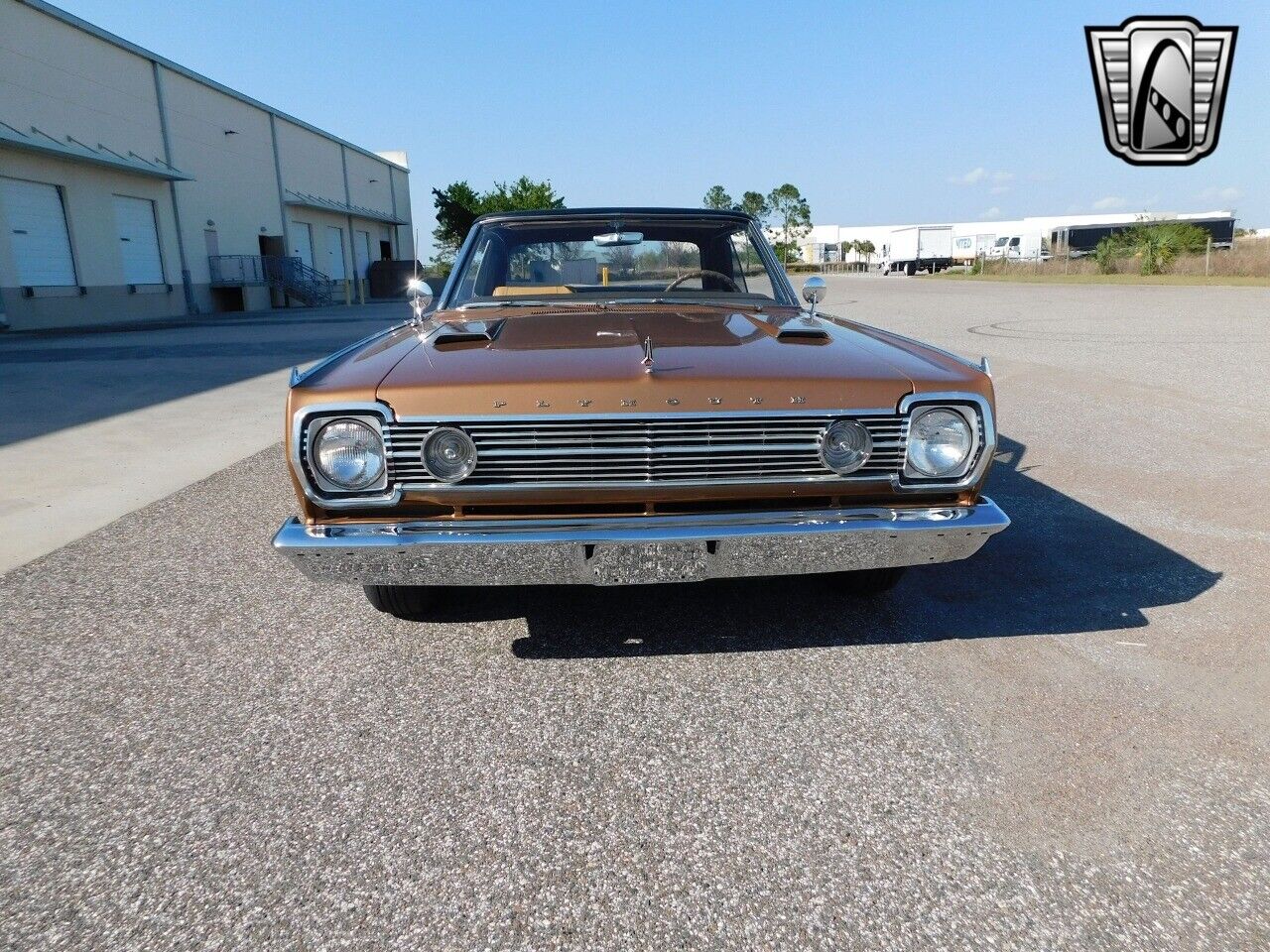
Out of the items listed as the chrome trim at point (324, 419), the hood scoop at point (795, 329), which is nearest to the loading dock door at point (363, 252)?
the hood scoop at point (795, 329)

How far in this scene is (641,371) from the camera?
2377 millimetres

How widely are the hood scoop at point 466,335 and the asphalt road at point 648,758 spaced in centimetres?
97

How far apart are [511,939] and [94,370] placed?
10.8m

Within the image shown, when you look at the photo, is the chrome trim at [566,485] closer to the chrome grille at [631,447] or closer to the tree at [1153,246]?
the chrome grille at [631,447]

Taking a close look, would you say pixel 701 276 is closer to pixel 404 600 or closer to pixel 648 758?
pixel 404 600

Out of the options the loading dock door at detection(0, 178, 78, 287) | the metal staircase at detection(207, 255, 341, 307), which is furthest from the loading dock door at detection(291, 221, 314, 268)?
the loading dock door at detection(0, 178, 78, 287)

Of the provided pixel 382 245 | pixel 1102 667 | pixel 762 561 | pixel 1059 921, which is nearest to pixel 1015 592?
pixel 1102 667

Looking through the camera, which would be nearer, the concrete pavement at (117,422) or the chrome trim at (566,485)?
the chrome trim at (566,485)

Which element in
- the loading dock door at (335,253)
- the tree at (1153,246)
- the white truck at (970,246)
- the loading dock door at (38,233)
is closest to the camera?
the loading dock door at (38,233)

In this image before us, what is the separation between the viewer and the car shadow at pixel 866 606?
2885 millimetres

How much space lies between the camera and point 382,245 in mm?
42656

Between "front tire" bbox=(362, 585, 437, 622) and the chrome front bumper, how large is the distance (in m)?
0.56

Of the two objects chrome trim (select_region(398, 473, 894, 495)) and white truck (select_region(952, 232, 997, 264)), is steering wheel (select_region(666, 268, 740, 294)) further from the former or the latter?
white truck (select_region(952, 232, 997, 264))

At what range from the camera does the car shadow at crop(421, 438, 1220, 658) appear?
114 inches
